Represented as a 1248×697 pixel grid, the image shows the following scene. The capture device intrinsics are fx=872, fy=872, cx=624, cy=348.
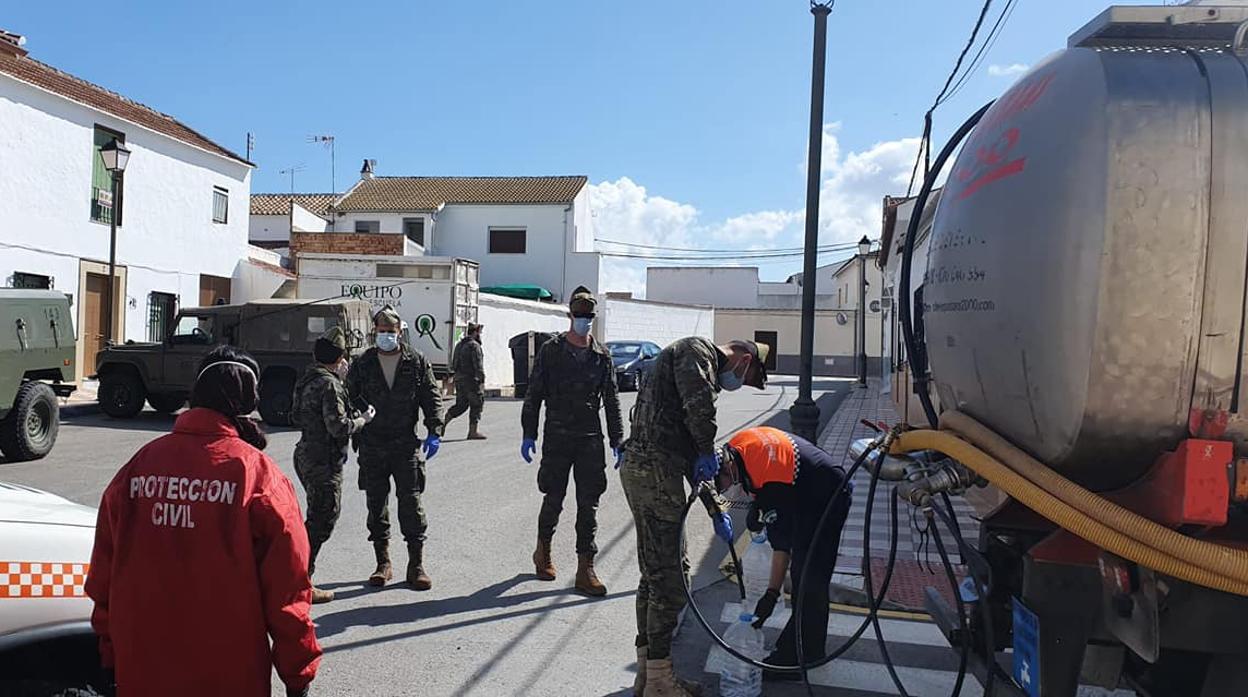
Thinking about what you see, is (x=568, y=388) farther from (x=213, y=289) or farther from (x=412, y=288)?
(x=213, y=289)

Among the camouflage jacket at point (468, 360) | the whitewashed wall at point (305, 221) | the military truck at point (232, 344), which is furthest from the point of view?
the whitewashed wall at point (305, 221)

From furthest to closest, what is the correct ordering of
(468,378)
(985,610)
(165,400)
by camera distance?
(165,400) → (468,378) → (985,610)

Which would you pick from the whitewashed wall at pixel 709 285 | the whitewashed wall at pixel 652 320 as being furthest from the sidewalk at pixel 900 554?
the whitewashed wall at pixel 709 285

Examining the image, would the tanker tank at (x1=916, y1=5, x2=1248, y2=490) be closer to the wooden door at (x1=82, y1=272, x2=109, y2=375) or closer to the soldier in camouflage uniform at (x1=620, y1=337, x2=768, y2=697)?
the soldier in camouflage uniform at (x1=620, y1=337, x2=768, y2=697)

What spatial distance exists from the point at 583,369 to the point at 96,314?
17765mm

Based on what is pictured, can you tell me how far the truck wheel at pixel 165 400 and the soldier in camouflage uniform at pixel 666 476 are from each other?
12957mm

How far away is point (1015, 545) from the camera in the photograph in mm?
2939

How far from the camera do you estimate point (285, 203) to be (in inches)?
1512

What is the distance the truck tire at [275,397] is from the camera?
46.5 feet

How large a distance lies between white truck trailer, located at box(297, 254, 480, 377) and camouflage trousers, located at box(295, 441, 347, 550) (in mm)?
14399

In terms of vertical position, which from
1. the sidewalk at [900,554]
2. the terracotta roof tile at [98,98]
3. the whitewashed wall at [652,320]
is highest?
the terracotta roof tile at [98,98]

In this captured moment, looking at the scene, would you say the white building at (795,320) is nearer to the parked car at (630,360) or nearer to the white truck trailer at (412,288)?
the parked car at (630,360)

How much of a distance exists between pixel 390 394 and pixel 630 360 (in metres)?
19.2

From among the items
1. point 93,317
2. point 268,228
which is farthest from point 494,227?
point 93,317
